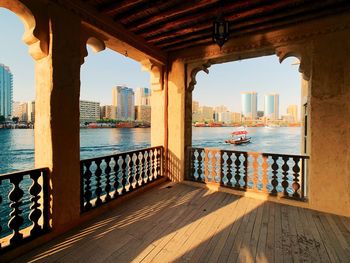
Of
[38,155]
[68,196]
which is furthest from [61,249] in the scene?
[38,155]

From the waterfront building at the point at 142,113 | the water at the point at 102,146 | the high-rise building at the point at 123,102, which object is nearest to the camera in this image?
the water at the point at 102,146

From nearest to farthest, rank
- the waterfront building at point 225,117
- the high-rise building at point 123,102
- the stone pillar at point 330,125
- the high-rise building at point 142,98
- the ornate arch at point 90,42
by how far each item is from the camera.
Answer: the ornate arch at point 90,42 < the stone pillar at point 330,125 < the high-rise building at point 123,102 < the high-rise building at point 142,98 < the waterfront building at point 225,117

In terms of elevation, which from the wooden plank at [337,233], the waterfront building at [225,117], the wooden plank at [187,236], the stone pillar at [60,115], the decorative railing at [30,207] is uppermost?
the waterfront building at [225,117]

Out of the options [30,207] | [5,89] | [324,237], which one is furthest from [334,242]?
[5,89]

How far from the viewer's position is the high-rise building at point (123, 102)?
7750 centimetres

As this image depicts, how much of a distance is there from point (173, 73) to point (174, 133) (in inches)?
62.2

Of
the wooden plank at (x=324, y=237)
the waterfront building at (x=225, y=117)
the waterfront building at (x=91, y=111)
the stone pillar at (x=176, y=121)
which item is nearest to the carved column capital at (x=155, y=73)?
the stone pillar at (x=176, y=121)

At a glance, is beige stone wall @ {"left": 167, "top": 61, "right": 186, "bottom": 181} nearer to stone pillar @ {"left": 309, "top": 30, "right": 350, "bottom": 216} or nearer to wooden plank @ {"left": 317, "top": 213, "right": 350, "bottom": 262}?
stone pillar @ {"left": 309, "top": 30, "right": 350, "bottom": 216}

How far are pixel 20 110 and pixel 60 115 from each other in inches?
3780

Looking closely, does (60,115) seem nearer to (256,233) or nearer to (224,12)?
(224,12)

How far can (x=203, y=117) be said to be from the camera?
86250 mm

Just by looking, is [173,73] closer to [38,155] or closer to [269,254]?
[38,155]

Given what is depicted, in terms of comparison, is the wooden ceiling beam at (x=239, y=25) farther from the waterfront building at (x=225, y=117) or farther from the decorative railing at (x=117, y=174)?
the waterfront building at (x=225, y=117)

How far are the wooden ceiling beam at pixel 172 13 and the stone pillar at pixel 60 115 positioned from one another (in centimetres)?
109
